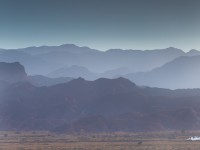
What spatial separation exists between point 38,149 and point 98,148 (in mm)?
17445

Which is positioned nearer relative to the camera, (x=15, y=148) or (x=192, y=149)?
(x=192, y=149)

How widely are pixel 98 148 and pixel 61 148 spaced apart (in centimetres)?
1093

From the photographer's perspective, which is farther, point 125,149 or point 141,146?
point 141,146

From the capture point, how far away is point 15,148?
495ft

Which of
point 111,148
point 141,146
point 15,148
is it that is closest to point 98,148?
point 111,148

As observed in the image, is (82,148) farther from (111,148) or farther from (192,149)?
(192,149)

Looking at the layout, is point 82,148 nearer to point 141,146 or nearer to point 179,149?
point 141,146

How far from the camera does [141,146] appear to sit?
509 feet

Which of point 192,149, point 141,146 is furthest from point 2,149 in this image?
point 192,149

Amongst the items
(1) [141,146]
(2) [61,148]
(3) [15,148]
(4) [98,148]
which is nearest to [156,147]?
(1) [141,146]

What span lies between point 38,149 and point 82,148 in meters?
12.9

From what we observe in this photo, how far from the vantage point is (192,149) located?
141 metres

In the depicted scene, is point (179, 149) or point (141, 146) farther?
point (141, 146)

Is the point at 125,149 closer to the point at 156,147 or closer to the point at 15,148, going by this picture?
the point at 156,147
